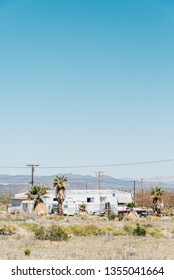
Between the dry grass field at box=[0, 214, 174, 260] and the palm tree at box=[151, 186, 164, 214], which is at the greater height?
the palm tree at box=[151, 186, 164, 214]

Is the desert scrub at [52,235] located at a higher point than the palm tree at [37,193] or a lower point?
lower

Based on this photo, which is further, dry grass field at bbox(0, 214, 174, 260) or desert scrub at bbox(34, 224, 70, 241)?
desert scrub at bbox(34, 224, 70, 241)

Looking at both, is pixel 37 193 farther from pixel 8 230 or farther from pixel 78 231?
pixel 8 230

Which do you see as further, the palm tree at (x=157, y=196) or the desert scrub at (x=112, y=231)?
the palm tree at (x=157, y=196)

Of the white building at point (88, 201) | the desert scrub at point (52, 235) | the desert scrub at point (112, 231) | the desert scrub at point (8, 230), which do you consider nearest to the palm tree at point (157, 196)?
the white building at point (88, 201)

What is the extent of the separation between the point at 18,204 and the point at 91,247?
85885mm

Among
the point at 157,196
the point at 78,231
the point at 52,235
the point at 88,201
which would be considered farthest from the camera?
the point at 88,201

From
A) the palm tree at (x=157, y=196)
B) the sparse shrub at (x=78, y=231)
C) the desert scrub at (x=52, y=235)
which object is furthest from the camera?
the palm tree at (x=157, y=196)

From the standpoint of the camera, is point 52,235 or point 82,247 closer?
point 82,247

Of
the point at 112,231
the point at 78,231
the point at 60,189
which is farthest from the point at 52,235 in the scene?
the point at 60,189

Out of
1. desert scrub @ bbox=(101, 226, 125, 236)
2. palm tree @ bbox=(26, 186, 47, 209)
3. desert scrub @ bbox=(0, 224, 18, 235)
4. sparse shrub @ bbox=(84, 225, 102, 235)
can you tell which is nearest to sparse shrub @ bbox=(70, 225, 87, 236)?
sparse shrub @ bbox=(84, 225, 102, 235)

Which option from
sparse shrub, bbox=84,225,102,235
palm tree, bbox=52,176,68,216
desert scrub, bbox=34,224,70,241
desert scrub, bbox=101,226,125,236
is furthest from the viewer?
Answer: palm tree, bbox=52,176,68,216

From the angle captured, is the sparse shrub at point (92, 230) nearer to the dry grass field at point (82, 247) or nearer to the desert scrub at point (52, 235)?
the dry grass field at point (82, 247)

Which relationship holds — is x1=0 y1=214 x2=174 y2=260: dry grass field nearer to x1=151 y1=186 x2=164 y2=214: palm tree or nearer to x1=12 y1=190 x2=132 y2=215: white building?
x1=151 y1=186 x2=164 y2=214: palm tree
